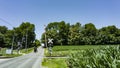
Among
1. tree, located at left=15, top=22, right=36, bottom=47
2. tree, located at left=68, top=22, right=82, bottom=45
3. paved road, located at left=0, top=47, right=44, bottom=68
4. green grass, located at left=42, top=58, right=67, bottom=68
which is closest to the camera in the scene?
green grass, located at left=42, top=58, right=67, bottom=68

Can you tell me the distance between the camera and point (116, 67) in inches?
243

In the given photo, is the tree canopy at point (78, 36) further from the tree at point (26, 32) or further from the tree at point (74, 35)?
the tree at point (26, 32)

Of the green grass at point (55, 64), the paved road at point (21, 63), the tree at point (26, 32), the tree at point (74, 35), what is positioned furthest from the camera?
the tree at point (26, 32)

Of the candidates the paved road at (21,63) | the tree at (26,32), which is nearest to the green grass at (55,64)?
the paved road at (21,63)

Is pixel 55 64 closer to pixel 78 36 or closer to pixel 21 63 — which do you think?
pixel 21 63

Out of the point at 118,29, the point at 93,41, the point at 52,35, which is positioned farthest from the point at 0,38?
the point at 118,29

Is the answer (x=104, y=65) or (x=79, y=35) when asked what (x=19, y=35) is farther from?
(x=104, y=65)

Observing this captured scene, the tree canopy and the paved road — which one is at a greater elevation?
the tree canopy

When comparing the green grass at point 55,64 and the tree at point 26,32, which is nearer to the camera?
the green grass at point 55,64

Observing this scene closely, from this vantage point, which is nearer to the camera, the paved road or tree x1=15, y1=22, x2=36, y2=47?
the paved road

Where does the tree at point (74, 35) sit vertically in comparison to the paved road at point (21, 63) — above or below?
above

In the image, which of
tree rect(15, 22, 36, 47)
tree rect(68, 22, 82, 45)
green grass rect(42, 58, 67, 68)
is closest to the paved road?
green grass rect(42, 58, 67, 68)

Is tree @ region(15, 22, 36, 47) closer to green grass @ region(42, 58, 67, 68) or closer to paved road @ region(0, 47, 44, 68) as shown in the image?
paved road @ region(0, 47, 44, 68)

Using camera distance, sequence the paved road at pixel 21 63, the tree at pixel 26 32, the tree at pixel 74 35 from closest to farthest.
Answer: the paved road at pixel 21 63 < the tree at pixel 74 35 < the tree at pixel 26 32
